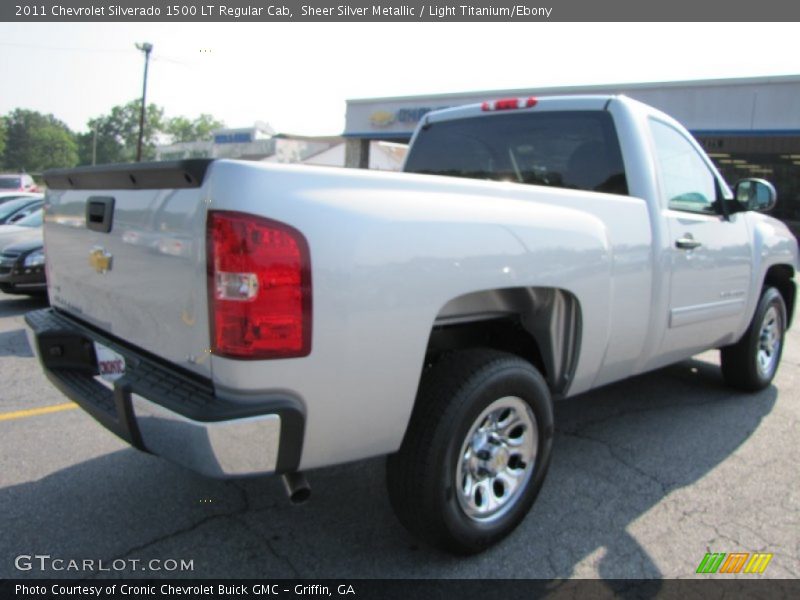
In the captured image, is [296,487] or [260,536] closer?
[296,487]

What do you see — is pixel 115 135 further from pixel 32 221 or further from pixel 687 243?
pixel 687 243

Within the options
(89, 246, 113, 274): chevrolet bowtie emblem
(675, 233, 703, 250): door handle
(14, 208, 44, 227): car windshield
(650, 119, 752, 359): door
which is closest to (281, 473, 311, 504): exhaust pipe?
(89, 246, 113, 274): chevrolet bowtie emblem

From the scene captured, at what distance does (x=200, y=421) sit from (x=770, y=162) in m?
28.8

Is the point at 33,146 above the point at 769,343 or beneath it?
above

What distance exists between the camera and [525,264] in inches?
95.7

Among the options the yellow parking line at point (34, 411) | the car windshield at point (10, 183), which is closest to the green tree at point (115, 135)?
the car windshield at point (10, 183)

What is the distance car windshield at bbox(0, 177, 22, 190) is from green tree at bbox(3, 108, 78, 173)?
102 meters

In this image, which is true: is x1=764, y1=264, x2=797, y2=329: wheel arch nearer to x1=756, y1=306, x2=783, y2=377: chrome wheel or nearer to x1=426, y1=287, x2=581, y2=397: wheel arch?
x1=756, y1=306, x2=783, y2=377: chrome wheel

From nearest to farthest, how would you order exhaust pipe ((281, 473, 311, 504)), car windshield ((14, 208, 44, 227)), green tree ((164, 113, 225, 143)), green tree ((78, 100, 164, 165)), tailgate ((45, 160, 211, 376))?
tailgate ((45, 160, 211, 376)) → exhaust pipe ((281, 473, 311, 504)) → car windshield ((14, 208, 44, 227)) → green tree ((164, 113, 225, 143)) → green tree ((78, 100, 164, 165))

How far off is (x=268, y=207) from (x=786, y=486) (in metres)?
3.14

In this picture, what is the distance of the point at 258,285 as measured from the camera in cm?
181

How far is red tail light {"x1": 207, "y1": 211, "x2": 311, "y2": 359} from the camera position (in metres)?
1.80

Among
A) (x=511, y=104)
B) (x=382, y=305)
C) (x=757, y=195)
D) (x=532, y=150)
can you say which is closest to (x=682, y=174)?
(x=757, y=195)

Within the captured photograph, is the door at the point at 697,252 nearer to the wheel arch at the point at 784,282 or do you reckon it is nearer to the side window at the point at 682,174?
the side window at the point at 682,174
